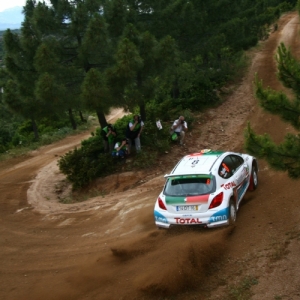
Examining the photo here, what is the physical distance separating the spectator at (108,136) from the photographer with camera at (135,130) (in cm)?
59

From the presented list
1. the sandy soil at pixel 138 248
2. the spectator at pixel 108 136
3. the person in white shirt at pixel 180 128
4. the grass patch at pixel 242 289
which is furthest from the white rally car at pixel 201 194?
the person in white shirt at pixel 180 128

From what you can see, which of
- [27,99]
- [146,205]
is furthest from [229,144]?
[27,99]

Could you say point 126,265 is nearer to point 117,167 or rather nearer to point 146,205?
point 146,205

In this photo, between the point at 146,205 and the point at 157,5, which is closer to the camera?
the point at 146,205

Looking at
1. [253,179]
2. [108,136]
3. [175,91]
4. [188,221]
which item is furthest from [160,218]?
[175,91]

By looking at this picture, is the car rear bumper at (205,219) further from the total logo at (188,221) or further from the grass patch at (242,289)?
the grass patch at (242,289)

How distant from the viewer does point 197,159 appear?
1069cm

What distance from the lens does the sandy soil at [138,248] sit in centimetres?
780

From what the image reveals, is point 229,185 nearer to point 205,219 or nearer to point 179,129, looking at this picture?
point 205,219

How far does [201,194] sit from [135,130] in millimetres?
6976

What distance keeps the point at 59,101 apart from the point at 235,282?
32.0ft

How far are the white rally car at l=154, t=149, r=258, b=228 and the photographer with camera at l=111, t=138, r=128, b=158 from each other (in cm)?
586

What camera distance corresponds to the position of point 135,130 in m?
15.9

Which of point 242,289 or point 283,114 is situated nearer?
point 242,289
